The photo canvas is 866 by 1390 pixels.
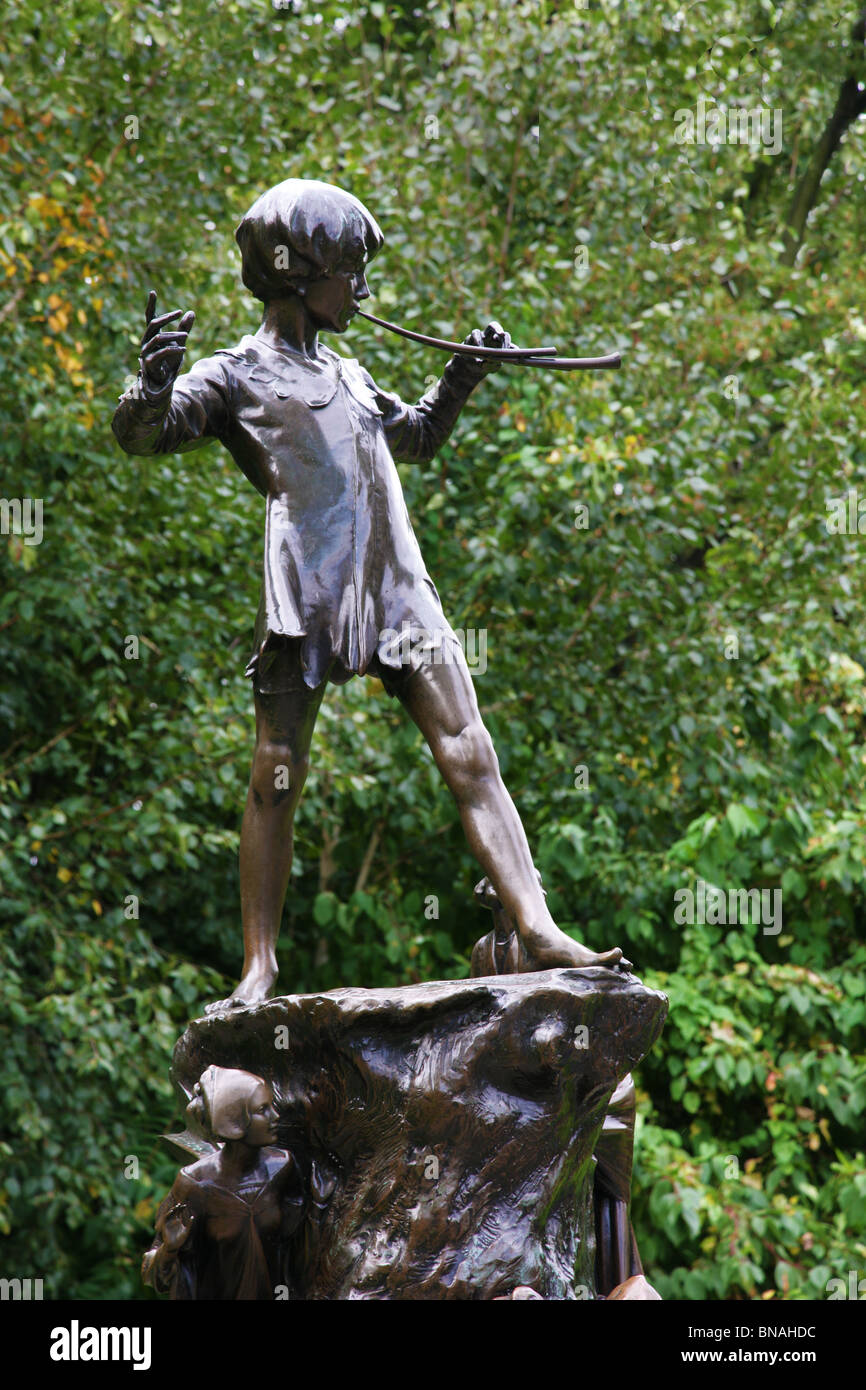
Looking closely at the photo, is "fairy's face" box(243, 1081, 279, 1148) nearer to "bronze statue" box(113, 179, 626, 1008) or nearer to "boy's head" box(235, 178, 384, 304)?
"bronze statue" box(113, 179, 626, 1008)

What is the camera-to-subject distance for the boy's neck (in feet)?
16.0

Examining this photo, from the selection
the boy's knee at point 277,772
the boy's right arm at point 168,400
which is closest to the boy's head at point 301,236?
the boy's right arm at point 168,400

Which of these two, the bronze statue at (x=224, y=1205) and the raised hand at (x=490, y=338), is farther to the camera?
the raised hand at (x=490, y=338)

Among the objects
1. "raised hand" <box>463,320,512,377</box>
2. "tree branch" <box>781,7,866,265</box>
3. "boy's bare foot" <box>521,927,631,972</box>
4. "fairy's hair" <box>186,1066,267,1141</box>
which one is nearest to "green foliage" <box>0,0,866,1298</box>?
"tree branch" <box>781,7,866,265</box>

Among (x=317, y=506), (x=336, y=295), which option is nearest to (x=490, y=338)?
(x=336, y=295)

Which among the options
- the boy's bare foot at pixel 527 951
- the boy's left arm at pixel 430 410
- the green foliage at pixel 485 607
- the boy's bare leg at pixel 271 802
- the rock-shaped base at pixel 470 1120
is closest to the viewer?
the rock-shaped base at pixel 470 1120

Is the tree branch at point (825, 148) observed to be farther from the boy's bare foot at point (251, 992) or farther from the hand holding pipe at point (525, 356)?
the boy's bare foot at point (251, 992)

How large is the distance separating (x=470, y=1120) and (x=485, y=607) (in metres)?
5.35

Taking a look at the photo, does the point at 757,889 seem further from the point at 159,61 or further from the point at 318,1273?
the point at 318,1273

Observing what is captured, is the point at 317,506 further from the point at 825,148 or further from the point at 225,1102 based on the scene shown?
the point at 825,148

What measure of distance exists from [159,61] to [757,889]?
16.3 ft

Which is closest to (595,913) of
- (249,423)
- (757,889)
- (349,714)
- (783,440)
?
(757,889)

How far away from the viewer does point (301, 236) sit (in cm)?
472

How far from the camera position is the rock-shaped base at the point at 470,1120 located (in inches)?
159
